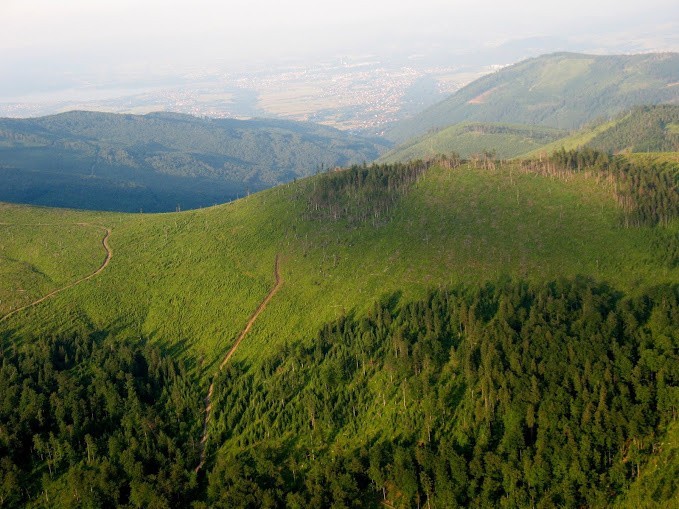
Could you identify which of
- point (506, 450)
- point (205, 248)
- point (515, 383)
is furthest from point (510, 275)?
point (205, 248)

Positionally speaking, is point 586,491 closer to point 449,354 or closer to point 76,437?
point 449,354

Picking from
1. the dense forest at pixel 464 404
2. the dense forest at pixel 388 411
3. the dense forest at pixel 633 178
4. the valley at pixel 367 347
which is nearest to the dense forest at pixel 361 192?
the valley at pixel 367 347

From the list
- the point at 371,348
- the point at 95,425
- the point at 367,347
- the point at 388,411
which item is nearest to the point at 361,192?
the point at 371,348

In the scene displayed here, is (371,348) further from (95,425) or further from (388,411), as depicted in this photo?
(95,425)

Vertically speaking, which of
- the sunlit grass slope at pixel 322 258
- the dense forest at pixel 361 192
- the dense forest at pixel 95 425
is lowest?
the dense forest at pixel 95 425

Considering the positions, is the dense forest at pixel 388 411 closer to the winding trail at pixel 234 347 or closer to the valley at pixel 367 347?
the valley at pixel 367 347

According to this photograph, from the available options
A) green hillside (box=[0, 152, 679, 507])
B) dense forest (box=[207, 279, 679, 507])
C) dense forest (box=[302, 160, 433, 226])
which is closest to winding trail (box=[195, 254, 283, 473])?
green hillside (box=[0, 152, 679, 507])
